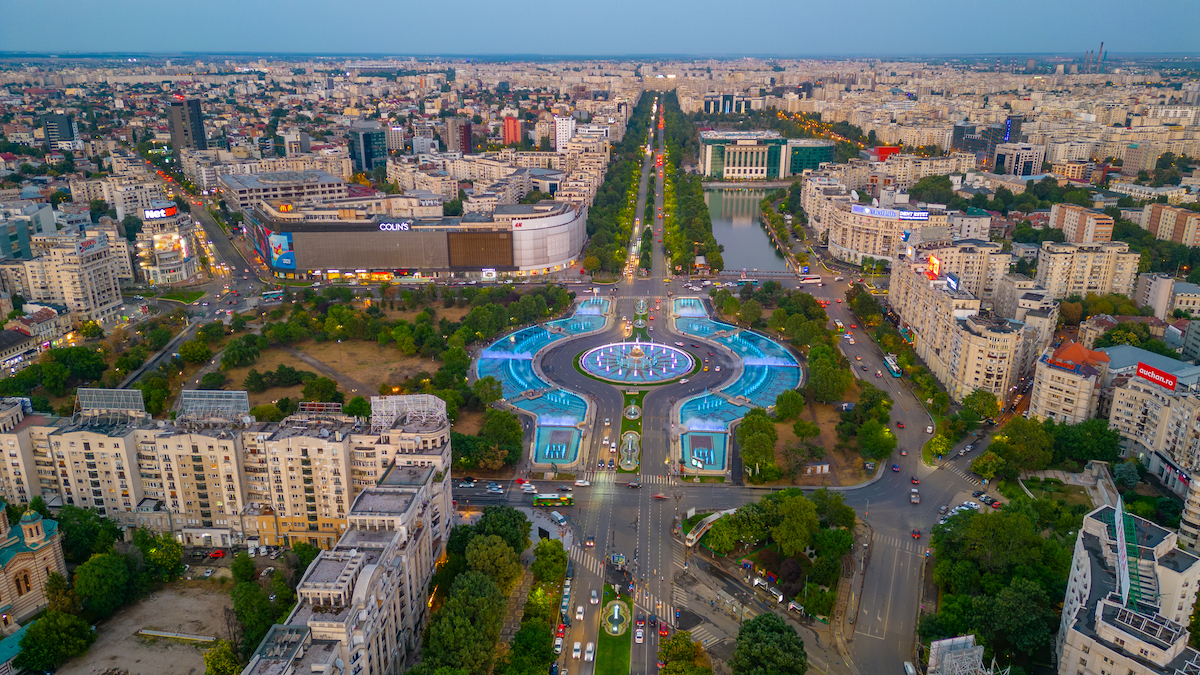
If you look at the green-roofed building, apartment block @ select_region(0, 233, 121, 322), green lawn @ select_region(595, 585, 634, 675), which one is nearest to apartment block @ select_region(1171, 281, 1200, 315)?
green lawn @ select_region(595, 585, 634, 675)

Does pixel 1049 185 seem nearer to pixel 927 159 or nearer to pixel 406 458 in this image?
pixel 927 159

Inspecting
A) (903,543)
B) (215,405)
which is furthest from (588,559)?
(215,405)

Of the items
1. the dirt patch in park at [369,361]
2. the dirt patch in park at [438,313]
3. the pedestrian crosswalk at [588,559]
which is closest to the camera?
the pedestrian crosswalk at [588,559]

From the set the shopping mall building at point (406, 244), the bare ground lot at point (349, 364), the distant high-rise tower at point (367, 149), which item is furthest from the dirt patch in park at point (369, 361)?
the distant high-rise tower at point (367, 149)

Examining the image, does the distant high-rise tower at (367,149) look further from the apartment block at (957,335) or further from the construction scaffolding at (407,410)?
the construction scaffolding at (407,410)

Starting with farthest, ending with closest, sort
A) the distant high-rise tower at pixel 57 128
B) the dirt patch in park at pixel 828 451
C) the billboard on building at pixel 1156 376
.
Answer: the distant high-rise tower at pixel 57 128
the dirt patch in park at pixel 828 451
the billboard on building at pixel 1156 376

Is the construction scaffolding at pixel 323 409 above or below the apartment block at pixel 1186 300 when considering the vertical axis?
above

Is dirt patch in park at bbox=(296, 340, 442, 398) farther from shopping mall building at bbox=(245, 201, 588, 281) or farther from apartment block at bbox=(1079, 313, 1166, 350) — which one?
apartment block at bbox=(1079, 313, 1166, 350)
